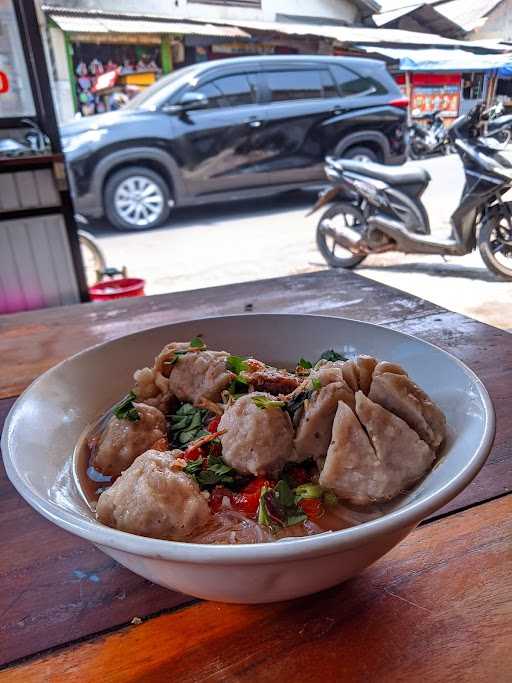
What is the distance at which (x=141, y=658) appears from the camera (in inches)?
22.0

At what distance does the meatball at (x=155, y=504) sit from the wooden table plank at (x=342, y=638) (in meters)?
0.11

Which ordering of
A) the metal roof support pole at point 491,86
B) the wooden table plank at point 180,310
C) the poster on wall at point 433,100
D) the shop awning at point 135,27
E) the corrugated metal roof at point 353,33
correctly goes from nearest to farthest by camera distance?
the wooden table plank at point 180,310, the metal roof support pole at point 491,86, the corrugated metal roof at point 353,33, the poster on wall at point 433,100, the shop awning at point 135,27

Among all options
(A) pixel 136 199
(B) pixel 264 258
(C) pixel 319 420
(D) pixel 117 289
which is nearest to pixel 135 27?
(A) pixel 136 199

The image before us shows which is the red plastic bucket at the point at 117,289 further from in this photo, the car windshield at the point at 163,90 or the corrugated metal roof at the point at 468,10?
the corrugated metal roof at the point at 468,10

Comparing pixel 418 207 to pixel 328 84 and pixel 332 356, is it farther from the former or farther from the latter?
pixel 332 356

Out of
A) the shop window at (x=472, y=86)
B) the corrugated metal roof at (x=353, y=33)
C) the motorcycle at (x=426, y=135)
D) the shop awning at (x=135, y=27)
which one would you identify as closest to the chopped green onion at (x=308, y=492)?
the shop window at (x=472, y=86)

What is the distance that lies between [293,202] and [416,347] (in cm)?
686

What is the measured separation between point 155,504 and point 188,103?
19.9 ft

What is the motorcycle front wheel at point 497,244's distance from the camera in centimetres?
405

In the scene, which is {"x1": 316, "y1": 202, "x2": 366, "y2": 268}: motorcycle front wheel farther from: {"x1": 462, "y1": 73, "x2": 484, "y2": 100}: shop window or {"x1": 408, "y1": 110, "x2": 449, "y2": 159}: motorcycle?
{"x1": 408, "y1": 110, "x2": 449, "y2": 159}: motorcycle

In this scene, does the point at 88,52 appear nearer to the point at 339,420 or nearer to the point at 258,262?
the point at 258,262

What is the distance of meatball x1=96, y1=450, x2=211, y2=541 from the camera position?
566 mm

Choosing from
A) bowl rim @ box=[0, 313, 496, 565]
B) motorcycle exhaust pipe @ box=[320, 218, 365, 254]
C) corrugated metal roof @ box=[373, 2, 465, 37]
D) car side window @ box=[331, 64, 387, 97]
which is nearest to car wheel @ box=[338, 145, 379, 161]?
car side window @ box=[331, 64, 387, 97]

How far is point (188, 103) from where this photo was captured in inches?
235
